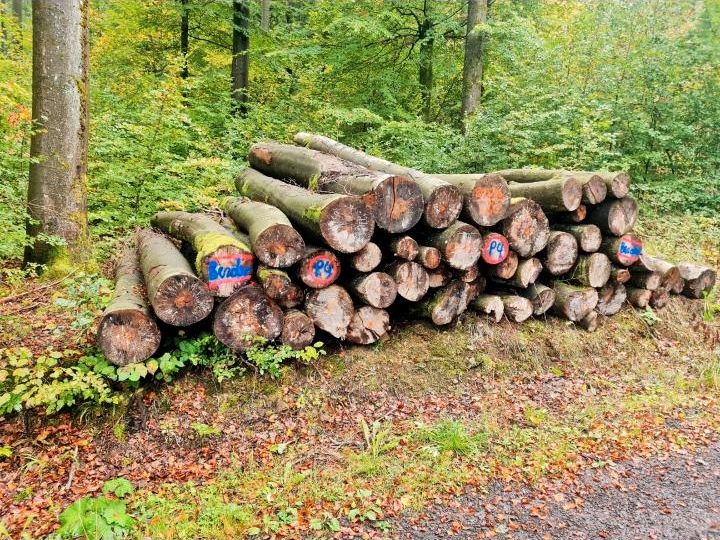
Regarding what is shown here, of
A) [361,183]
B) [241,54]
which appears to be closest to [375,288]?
[361,183]

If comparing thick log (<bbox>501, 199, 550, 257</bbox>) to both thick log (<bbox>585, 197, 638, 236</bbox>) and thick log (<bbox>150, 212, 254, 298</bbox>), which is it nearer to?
thick log (<bbox>585, 197, 638, 236</bbox>)

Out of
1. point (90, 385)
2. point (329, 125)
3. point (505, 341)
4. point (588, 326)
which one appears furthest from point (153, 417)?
point (329, 125)

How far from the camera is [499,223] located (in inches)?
229

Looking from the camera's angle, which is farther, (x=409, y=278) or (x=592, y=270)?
(x=592, y=270)

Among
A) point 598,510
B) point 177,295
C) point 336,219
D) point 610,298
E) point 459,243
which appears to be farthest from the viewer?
point 610,298

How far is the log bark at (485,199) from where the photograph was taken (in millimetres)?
5566

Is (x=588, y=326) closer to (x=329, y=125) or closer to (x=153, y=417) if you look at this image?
(x=153, y=417)

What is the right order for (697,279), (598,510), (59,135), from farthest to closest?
(697,279) → (59,135) → (598,510)

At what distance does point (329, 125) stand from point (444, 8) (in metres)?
4.79

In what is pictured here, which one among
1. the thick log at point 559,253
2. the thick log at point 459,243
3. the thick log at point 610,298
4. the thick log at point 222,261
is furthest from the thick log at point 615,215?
the thick log at point 222,261

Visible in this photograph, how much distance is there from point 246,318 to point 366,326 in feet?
4.39

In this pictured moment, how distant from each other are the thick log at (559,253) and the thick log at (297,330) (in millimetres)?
3149

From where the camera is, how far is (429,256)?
5.41 m

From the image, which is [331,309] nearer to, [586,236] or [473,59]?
[586,236]
